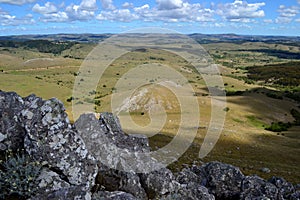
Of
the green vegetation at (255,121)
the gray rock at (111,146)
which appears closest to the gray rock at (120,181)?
the gray rock at (111,146)

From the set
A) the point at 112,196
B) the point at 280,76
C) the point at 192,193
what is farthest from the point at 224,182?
the point at 280,76

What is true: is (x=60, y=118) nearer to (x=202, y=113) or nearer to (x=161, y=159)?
(x=161, y=159)

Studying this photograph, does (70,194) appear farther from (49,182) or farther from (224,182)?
Answer: (224,182)

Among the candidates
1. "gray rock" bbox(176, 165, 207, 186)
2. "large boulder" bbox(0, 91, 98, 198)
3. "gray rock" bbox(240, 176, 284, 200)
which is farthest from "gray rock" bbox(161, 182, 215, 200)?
"large boulder" bbox(0, 91, 98, 198)

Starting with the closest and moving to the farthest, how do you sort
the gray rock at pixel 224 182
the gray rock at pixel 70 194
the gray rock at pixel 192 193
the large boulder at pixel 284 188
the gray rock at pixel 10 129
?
the gray rock at pixel 70 194 → the gray rock at pixel 10 129 → the gray rock at pixel 192 193 → the gray rock at pixel 224 182 → the large boulder at pixel 284 188

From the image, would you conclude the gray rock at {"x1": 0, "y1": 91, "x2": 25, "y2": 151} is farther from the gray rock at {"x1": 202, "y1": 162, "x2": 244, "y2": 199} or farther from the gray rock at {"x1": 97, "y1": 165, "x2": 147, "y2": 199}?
the gray rock at {"x1": 202, "y1": 162, "x2": 244, "y2": 199}

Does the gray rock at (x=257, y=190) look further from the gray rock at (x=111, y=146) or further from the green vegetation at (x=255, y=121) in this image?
the green vegetation at (x=255, y=121)

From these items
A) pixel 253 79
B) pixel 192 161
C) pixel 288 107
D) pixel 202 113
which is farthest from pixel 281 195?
pixel 253 79
